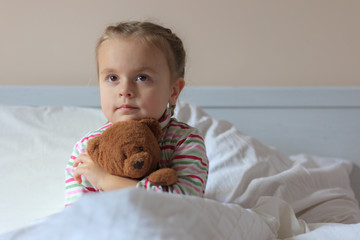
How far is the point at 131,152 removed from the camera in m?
0.75

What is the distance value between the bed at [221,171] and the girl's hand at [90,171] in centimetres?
12

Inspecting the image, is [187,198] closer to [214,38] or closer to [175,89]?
[175,89]

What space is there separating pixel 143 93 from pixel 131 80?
0.11 feet

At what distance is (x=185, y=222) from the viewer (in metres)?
0.52

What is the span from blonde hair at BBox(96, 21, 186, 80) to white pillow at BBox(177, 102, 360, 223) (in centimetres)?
32

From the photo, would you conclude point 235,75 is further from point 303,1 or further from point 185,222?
point 185,222

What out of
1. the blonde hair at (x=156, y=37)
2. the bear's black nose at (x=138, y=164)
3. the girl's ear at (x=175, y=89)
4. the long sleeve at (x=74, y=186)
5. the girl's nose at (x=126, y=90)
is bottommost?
the long sleeve at (x=74, y=186)

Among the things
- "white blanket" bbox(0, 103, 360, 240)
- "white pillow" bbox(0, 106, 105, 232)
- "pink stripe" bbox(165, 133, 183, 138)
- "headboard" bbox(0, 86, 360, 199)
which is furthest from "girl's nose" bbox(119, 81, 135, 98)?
"headboard" bbox(0, 86, 360, 199)

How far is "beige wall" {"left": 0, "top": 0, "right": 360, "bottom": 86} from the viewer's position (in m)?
1.60

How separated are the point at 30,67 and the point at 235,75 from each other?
29.5 inches

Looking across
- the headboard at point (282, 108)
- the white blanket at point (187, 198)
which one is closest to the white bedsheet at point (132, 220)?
the white blanket at point (187, 198)

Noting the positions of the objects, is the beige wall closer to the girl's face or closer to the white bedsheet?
the girl's face

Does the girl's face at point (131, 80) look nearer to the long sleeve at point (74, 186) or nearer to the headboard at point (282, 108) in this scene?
the long sleeve at point (74, 186)

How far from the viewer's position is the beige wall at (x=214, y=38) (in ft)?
5.26
